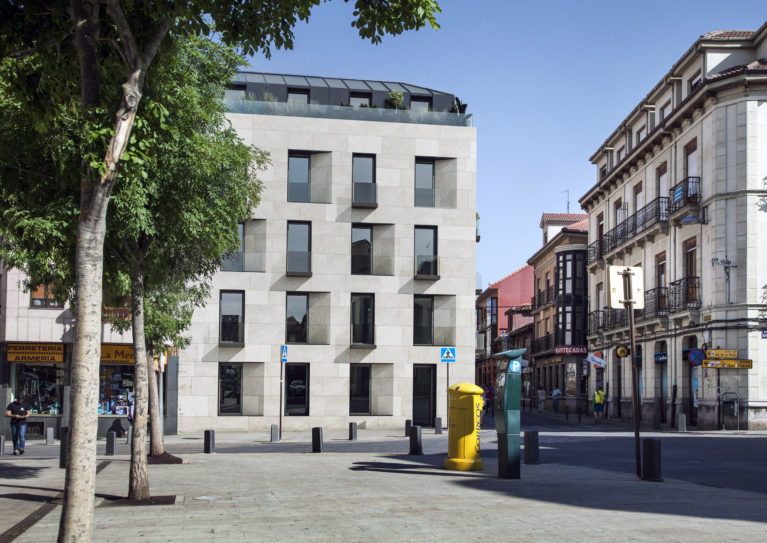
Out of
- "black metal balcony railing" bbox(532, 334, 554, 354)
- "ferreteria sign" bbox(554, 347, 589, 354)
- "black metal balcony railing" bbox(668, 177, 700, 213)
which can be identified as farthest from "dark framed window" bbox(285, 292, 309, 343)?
"black metal balcony railing" bbox(532, 334, 554, 354)

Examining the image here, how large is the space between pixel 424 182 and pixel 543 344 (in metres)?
→ 32.8

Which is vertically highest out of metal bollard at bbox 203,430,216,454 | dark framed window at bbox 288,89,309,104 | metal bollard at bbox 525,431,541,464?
dark framed window at bbox 288,89,309,104

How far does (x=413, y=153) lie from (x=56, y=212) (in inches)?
906

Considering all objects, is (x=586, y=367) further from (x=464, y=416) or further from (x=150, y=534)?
(x=150, y=534)

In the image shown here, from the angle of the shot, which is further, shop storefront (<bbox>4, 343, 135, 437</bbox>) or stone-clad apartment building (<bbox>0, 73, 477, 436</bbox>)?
stone-clad apartment building (<bbox>0, 73, 477, 436</bbox>)

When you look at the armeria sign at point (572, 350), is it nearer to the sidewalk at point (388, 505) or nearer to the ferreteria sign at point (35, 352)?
the ferreteria sign at point (35, 352)

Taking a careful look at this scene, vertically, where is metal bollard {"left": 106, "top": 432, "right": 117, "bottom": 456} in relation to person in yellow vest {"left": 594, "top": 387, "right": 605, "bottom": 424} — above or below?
above

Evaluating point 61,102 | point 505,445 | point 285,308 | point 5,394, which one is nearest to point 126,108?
point 61,102

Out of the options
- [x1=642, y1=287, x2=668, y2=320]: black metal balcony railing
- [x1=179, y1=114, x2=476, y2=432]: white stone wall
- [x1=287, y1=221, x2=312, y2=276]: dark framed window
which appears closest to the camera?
[x1=179, y1=114, x2=476, y2=432]: white stone wall

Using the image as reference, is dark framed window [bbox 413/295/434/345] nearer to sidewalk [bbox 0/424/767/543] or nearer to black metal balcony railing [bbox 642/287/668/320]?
black metal balcony railing [bbox 642/287/668/320]

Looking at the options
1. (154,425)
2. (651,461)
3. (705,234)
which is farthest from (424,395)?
(651,461)

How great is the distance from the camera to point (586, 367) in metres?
54.9

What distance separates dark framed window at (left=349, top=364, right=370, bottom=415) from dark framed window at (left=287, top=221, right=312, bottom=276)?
4.32m

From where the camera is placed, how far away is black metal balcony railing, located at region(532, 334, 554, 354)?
205 ft
